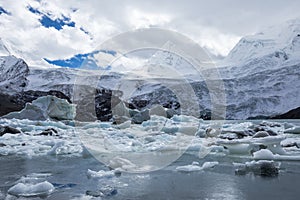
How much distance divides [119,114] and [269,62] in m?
115

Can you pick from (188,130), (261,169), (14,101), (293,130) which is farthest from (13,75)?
(261,169)

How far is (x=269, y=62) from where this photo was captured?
134m

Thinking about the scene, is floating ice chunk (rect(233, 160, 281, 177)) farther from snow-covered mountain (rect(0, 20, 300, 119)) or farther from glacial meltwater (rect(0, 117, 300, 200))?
snow-covered mountain (rect(0, 20, 300, 119))

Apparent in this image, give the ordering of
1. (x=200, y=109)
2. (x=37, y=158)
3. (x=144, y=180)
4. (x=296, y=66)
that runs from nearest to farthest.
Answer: (x=144, y=180) → (x=37, y=158) → (x=200, y=109) → (x=296, y=66)

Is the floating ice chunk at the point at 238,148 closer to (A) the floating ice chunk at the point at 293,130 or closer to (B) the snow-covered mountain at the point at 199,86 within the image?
(A) the floating ice chunk at the point at 293,130

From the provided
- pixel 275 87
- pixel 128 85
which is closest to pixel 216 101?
pixel 275 87

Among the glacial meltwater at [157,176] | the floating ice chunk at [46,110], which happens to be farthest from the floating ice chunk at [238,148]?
the floating ice chunk at [46,110]

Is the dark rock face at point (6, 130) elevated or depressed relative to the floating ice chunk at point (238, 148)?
elevated

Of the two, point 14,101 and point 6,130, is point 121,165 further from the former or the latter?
point 14,101

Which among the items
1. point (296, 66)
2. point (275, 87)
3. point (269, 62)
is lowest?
point (275, 87)

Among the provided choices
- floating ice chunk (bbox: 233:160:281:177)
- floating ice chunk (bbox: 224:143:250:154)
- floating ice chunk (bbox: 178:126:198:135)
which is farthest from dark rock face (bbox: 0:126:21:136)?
floating ice chunk (bbox: 233:160:281:177)

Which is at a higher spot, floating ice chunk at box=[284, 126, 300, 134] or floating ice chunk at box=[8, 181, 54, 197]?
floating ice chunk at box=[284, 126, 300, 134]

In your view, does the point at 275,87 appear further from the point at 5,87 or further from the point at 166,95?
the point at 5,87

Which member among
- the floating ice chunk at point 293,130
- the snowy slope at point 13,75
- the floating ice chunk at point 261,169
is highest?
the snowy slope at point 13,75
